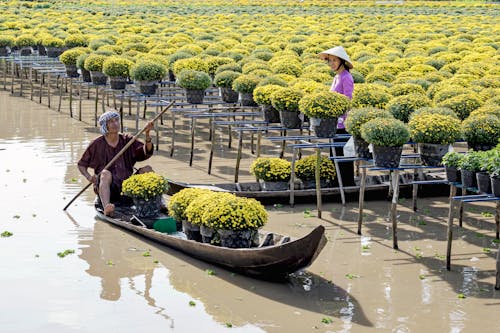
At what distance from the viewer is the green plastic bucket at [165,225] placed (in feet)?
45.0

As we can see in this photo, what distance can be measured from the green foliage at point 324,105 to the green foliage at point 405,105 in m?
0.80

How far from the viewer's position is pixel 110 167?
49.2 feet

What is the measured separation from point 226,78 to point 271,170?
4570 millimetres

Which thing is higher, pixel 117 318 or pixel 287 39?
pixel 287 39

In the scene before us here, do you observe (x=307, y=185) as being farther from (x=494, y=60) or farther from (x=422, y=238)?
(x=494, y=60)

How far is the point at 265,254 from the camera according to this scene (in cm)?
1131

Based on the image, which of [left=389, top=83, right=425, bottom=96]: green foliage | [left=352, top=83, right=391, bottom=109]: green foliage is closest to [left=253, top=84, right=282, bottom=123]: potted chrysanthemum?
[left=352, top=83, right=391, bottom=109]: green foliage

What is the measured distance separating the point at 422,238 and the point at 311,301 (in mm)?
3665

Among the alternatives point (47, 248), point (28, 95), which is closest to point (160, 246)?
point (47, 248)

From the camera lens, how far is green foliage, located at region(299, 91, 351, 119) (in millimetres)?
15695

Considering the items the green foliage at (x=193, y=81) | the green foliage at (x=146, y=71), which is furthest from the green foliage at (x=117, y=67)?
the green foliage at (x=193, y=81)

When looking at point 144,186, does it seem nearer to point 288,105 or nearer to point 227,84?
point 288,105

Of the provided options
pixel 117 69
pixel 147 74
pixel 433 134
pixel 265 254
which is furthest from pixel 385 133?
pixel 117 69

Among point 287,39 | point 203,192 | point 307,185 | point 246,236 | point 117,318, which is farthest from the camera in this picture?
point 287,39
